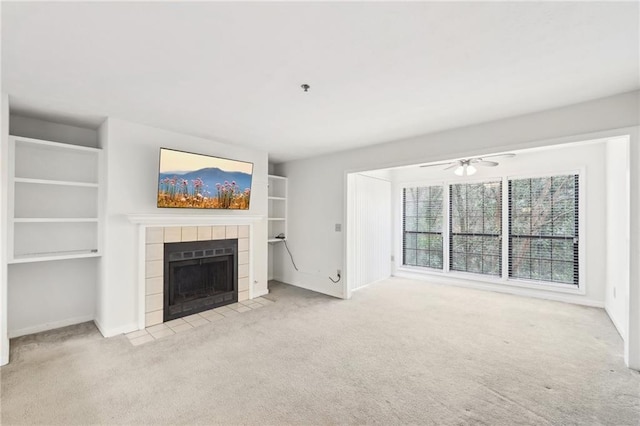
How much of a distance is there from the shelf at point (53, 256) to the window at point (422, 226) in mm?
5353

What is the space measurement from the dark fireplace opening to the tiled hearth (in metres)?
0.12

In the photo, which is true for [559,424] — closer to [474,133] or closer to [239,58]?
[474,133]

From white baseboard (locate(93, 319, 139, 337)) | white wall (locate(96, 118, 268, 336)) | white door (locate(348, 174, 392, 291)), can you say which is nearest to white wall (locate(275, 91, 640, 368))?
white door (locate(348, 174, 392, 291))

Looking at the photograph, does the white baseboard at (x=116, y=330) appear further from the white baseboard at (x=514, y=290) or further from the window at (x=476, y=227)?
the window at (x=476, y=227)

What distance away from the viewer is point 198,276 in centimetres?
402

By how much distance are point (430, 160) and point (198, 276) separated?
357 cm

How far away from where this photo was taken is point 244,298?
4395mm

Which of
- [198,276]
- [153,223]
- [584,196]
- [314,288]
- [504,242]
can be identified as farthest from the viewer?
[314,288]

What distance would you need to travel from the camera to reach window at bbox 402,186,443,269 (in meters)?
5.74

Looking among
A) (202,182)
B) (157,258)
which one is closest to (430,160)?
(202,182)

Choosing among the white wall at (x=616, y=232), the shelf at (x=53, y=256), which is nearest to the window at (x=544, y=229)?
the white wall at (x=616, y=232)

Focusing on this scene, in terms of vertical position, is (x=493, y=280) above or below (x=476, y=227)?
below

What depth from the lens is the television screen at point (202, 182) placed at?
346 cm

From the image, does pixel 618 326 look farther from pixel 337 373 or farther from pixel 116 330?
pixel 116 330
